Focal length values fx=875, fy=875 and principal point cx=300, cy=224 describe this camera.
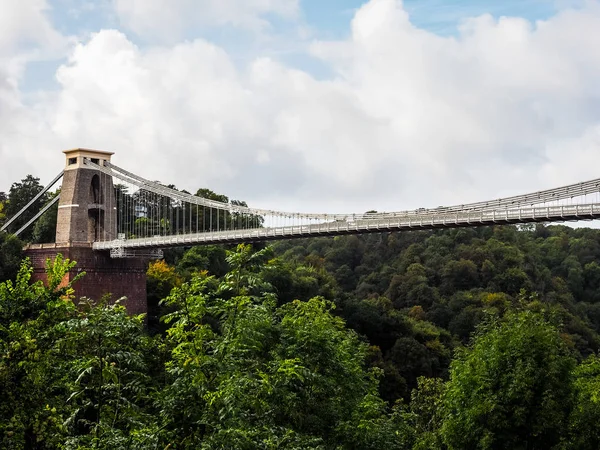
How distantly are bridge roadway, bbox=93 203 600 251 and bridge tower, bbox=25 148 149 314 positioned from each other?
1009 mm

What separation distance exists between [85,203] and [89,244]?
2.00 metres

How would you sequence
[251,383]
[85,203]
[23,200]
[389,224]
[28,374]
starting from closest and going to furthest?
[28,374], [251,383], [389,224], [85,203], [23,200]

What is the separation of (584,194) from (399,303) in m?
37.4

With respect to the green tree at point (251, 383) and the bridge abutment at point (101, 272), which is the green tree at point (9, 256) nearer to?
the bridge abutment at point (101, 272)

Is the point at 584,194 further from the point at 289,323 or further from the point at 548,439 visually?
the point at 289,323

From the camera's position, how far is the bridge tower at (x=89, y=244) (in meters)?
39.4

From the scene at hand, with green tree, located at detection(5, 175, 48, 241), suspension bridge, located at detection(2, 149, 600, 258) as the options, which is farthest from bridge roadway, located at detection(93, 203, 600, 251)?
green tree, located at detection(5, 175, 48, 241)

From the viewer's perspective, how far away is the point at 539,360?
1697 cm

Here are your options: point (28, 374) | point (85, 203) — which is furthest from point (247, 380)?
point (85, 203)

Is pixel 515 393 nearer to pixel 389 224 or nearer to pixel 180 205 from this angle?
pixel 389 224

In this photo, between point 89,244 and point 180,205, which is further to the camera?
point 180,205

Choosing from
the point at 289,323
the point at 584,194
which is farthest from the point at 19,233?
the point at 289,323

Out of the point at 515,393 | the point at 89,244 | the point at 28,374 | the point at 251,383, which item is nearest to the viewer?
the point at 28,374

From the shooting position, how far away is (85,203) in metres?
40.5
